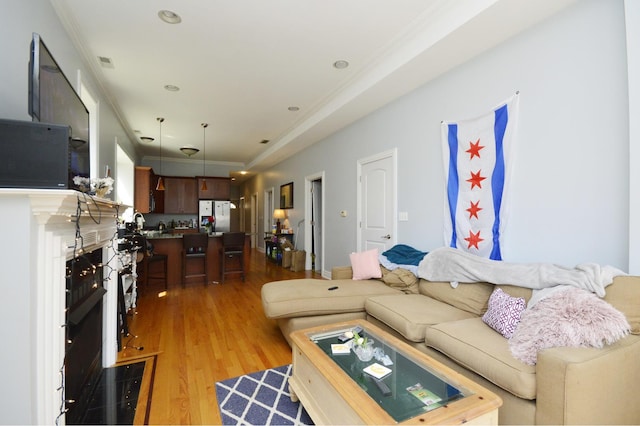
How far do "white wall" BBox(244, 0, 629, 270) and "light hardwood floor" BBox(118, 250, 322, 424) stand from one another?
224 cm

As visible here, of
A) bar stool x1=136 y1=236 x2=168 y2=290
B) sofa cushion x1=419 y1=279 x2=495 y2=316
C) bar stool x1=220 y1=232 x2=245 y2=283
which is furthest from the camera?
bar stool x1=220 y1=232 x2=245 y2=283

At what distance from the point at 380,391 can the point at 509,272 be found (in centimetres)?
156

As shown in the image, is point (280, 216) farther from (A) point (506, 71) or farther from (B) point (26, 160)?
(B) point (26, 160)

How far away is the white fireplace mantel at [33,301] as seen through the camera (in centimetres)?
130

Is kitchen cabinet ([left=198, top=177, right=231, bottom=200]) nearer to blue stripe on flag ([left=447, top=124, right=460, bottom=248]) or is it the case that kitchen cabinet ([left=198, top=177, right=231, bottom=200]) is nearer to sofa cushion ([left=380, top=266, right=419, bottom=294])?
sofa cushion ([left=380, top=266, right=419, bottom=294])

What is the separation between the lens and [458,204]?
313 centimetres

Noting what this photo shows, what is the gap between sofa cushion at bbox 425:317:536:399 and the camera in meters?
1.54

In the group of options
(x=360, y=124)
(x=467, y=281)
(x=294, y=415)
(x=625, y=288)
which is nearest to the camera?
(x=625, y=288)

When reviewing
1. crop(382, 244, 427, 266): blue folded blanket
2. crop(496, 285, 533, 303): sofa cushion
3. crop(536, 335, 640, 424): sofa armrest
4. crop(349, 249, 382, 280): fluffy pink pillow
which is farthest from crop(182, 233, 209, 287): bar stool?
crop(536, 335, 640, 424): sofa armrest

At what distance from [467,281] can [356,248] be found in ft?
7.64

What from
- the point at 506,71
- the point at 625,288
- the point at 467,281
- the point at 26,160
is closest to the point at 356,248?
the point at 467,281

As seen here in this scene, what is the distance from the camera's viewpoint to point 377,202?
4.41 meters

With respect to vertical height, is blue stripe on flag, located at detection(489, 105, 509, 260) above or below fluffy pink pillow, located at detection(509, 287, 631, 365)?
above

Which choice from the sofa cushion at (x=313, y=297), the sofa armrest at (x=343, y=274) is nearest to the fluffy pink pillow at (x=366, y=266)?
the sofa armrest at (x=343, y=274)
